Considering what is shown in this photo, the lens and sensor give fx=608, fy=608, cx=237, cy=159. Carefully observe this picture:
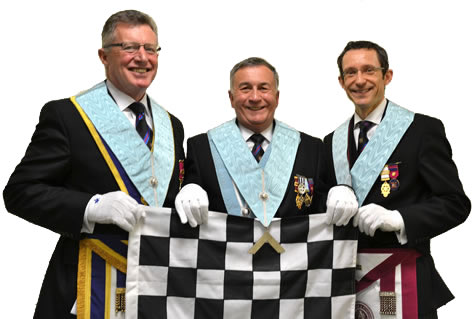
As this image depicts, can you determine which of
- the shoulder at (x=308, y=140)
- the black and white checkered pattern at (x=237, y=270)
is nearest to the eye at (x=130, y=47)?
the black and white checkered pattern at (x=237, y=270)

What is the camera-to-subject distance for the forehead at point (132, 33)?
295 centimetres

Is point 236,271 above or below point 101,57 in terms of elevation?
below

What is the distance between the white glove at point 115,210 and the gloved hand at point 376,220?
1029 mm

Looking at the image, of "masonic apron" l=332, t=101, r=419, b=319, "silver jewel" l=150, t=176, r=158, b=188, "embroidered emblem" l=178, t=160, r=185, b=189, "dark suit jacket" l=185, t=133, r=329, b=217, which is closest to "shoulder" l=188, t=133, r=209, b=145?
"dark suit jacket" l=185, t=133, r=329, b=217

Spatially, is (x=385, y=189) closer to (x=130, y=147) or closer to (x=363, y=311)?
(x=363, y=311)

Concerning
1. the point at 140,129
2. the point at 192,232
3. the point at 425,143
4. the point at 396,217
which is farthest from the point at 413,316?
the point at 140,129

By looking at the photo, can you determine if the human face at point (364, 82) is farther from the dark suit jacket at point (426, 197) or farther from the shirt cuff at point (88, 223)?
the shirt cuff at point (88, 223)

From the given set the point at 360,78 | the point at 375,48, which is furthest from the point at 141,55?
the point at 375,48

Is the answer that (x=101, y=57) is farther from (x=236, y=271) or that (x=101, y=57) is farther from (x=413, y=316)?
(x=413, y=316)

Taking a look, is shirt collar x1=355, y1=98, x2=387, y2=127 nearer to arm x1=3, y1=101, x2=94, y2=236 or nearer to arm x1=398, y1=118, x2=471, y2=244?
arm x1=398, y1=118, x2=471, y2=244

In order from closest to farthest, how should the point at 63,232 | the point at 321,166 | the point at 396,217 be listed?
the point at 63,232
the point at 396,217
the point at 321,166

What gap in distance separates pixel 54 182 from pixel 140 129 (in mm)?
490

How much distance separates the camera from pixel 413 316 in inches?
118

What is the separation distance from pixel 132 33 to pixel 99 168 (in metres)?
0.69
